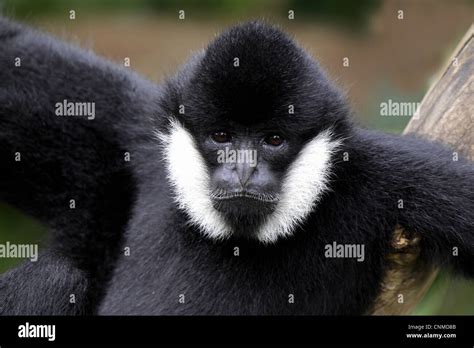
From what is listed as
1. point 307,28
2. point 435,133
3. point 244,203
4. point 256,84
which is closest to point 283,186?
point 244,203

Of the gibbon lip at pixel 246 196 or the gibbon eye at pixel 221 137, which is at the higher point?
the gibbon eye at pixel 221 137

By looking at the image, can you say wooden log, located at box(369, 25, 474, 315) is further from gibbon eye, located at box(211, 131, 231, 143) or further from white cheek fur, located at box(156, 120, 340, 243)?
gibbon eye, located at box(211, 131, 231, 143)

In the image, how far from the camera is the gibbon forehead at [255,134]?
16.0ft

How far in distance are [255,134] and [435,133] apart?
1414mm

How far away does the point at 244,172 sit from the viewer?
4852 mm

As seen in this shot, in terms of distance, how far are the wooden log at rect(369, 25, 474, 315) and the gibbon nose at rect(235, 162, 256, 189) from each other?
113 centimetres

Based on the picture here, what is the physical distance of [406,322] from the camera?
16.8 ft

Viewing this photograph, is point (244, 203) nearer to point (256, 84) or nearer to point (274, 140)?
point (274, 140)

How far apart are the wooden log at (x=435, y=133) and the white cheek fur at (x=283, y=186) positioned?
68 cm

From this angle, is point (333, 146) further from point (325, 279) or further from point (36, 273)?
point (36, 273)

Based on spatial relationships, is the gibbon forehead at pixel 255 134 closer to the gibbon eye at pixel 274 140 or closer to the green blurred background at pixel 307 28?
the gibbon eye at pixel 274 140

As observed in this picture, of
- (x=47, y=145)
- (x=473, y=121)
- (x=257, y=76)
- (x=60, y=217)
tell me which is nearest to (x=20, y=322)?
(x=60, y=217)

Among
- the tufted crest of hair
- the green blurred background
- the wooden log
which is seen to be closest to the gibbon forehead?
the tufted crest of hair

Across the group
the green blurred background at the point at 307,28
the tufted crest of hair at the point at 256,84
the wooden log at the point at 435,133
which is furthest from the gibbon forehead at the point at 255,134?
the green blurred background at the point at 307,28
